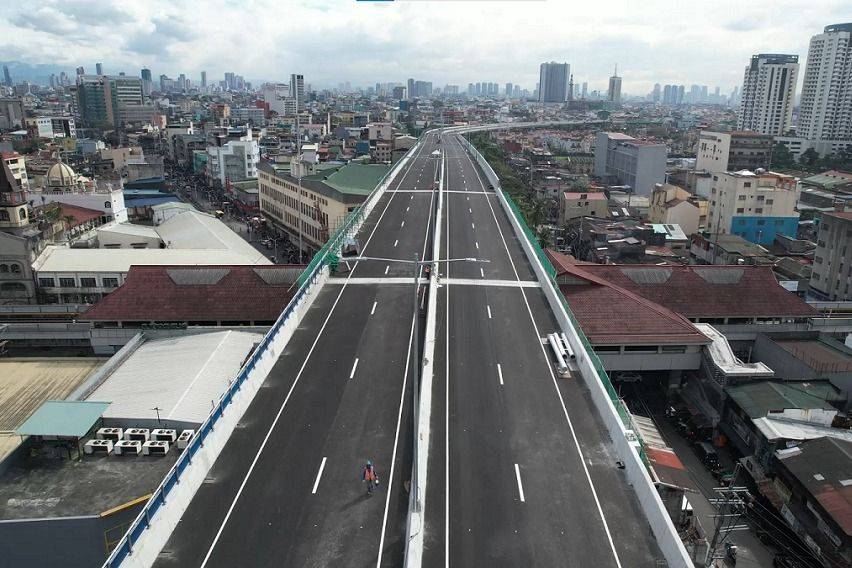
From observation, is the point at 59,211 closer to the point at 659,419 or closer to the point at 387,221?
the point at 387,221

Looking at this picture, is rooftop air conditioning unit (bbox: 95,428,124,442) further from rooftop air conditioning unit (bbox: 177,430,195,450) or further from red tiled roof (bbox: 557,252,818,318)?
red tiled roof (bbox: 557,252,818,318)

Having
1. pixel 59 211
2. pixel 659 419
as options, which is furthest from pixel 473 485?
pixel 59 211

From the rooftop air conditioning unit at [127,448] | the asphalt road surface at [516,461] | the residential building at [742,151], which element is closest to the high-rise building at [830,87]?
the residential building at [742,151]

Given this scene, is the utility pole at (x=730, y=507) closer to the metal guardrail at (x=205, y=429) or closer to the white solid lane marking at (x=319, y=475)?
the white solid lane marking at (x=319, y=475)

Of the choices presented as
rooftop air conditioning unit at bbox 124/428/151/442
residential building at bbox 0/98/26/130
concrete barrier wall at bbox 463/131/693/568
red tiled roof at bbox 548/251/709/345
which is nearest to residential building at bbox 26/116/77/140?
residential building at bbox 0/98/26/130

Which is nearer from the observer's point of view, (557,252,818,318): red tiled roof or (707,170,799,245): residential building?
(557,252,818,318): red tiled roof
